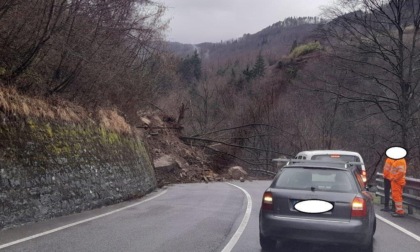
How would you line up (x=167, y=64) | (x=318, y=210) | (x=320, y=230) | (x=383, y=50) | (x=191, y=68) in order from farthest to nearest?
1. (x=191, y=68)
2. (x=167, y=64)
3. (x=383, y=50)
4. (x=318, y=210)
5. (x=320, y=230)

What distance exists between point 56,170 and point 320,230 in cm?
694

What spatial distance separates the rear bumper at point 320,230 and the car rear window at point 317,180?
1.86ft

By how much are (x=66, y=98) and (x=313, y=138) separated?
1431 inches

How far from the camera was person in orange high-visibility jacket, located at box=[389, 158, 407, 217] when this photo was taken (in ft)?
38.7

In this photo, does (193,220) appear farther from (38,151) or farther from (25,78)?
(25,78)

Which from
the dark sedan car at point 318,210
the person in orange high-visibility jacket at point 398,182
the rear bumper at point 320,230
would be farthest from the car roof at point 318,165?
the person in orange high-visibility jacket at point 398,182

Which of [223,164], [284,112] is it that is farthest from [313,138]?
[223,164]

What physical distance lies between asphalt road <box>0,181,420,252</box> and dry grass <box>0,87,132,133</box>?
2775 millimetres

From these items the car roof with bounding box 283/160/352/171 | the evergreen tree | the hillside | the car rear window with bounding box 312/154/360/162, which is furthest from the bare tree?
the hillside

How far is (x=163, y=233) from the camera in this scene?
341 inches

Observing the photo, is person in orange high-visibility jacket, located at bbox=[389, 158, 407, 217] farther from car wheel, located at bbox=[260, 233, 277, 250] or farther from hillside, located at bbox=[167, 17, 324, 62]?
hillside, located at bbox=[167, 17, 324, 62]

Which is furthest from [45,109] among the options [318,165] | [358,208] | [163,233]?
[358,208]

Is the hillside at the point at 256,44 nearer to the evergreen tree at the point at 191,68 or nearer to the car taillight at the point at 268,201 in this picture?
the evergreen tree at the point at 191,68

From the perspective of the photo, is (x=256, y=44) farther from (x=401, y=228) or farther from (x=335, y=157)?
(x=401, y=228)
